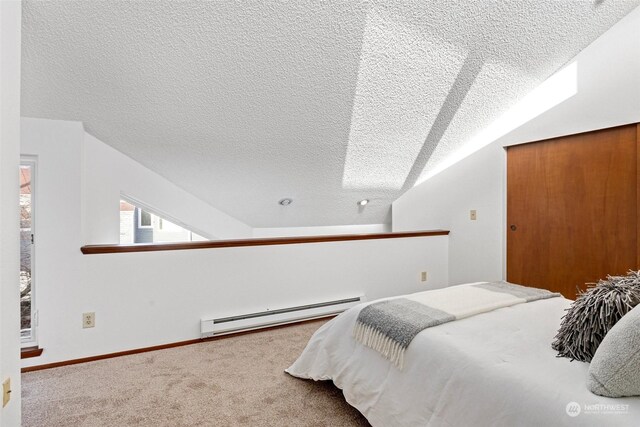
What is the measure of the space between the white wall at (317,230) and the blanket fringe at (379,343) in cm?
241

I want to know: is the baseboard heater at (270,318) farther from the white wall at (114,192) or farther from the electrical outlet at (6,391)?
the electrical outlet at (6,391)

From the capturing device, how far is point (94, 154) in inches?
101

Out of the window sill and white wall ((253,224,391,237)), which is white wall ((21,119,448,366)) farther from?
white wall ((253,224,391,237))

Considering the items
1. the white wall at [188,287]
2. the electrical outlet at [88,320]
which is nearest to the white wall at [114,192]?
the white wall at [188,287]

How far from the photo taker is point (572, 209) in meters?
2.82

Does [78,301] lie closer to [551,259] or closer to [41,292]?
[41,292]

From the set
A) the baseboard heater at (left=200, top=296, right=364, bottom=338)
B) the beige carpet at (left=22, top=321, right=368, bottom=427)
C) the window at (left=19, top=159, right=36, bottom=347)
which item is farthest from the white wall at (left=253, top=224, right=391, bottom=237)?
the window at (left=19, top=159, right=36, bottom=347)

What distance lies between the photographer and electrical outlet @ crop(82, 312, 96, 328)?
7.47 ft

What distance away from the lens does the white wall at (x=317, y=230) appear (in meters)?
3.92

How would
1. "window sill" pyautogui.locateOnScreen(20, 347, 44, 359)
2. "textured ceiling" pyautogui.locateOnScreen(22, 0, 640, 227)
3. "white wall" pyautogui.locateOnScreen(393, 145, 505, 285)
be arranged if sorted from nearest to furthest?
"textured ceiling" pyautogui.locateOnScreen(22, 0, 640, 227) < "window sill" pyautogui.locateOnScreen(20, 347, 44, 359) < "white wall" pyautogui.locateOnScreen(393, 145, 505, 285)

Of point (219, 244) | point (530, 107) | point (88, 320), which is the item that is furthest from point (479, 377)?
point (530, 107)

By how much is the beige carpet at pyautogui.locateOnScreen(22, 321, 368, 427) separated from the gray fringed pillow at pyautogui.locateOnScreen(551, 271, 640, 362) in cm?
97

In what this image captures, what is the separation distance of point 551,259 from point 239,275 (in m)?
2.76

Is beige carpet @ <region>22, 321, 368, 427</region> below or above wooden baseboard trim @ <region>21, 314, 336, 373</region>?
below
